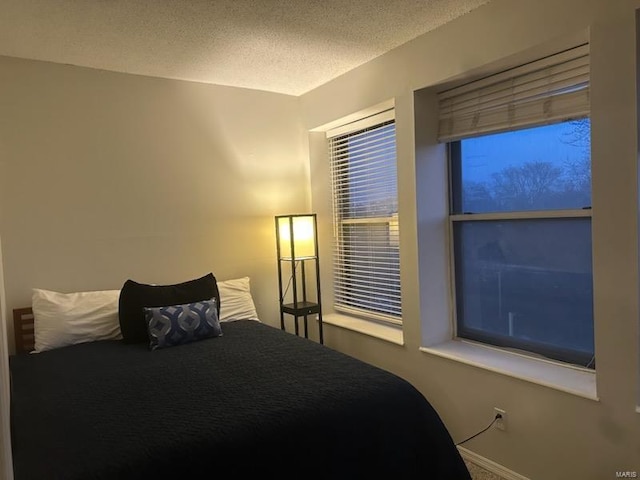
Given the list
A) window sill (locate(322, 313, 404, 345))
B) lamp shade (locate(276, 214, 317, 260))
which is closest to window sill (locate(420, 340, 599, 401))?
window sill (locate(322, 313, 404, 345))

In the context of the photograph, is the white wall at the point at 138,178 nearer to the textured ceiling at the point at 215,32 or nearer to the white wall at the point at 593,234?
the textured ceiling at the point at 215,32

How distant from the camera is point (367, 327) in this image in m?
3.31

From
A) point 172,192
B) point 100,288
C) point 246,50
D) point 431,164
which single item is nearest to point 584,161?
point 431,164

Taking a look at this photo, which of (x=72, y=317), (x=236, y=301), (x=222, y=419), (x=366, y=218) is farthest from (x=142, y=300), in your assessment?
(x=366, y=218)

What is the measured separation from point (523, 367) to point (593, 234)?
0.77 m

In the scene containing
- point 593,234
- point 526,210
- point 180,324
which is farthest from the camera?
point 180,324

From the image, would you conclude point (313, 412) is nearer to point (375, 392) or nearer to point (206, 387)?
point (375, 392)

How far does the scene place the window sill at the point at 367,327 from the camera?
3023mm

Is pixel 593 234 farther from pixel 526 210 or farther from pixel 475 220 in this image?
pixel 475 220

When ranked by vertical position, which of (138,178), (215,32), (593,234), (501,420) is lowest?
(501,420)

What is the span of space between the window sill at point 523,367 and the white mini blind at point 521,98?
3.83ft

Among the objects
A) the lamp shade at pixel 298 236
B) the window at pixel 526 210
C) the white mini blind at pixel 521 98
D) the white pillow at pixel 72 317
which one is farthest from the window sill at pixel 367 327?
the white pillow at pixel 72 317

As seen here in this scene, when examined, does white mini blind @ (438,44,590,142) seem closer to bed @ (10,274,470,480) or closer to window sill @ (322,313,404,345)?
window sill @ (322,313,404,345)

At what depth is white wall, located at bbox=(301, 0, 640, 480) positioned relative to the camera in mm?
1787
